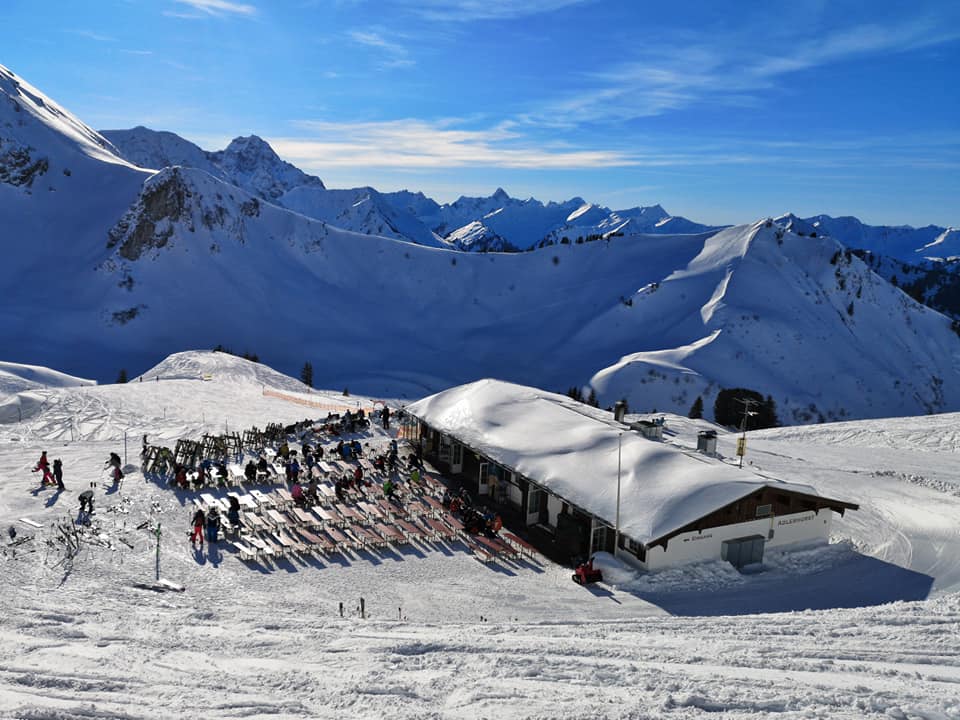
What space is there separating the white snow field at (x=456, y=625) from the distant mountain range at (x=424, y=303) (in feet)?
180

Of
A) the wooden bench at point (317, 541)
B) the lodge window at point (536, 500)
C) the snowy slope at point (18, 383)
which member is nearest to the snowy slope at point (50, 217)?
the snowy slope at point (18, 383)

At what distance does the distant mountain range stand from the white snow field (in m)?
54.8

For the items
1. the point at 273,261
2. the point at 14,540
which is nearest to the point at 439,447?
the point at 14,540

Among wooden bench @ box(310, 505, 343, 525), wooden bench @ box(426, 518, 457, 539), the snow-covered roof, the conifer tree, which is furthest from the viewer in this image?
the conifer tree

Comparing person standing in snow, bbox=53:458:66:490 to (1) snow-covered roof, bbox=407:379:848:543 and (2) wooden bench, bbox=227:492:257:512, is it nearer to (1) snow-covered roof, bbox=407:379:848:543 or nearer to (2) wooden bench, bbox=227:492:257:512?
(2) wooden bench, bbox=227:492:257:512

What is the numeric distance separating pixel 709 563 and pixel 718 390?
6174 centimetres

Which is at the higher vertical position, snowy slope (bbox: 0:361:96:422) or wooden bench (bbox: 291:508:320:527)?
snowy slope (bbox: 0:361:96:422)

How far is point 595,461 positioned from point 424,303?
91.7 meters

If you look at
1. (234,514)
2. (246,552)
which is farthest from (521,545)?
(234,514)

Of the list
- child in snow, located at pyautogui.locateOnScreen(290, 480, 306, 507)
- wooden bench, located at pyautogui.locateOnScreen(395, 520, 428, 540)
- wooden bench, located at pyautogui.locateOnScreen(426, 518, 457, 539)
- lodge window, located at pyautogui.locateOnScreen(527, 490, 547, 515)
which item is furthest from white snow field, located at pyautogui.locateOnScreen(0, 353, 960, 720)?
child in snow, located at pyautogui.locateOnScreen(290, 480, 306, 507)

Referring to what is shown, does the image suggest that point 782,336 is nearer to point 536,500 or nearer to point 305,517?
point 536,500

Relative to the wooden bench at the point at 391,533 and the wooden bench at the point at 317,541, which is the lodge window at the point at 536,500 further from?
the wooden bench at the point at 317,541

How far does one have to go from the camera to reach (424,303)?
373 ft

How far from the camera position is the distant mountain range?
285 feet
